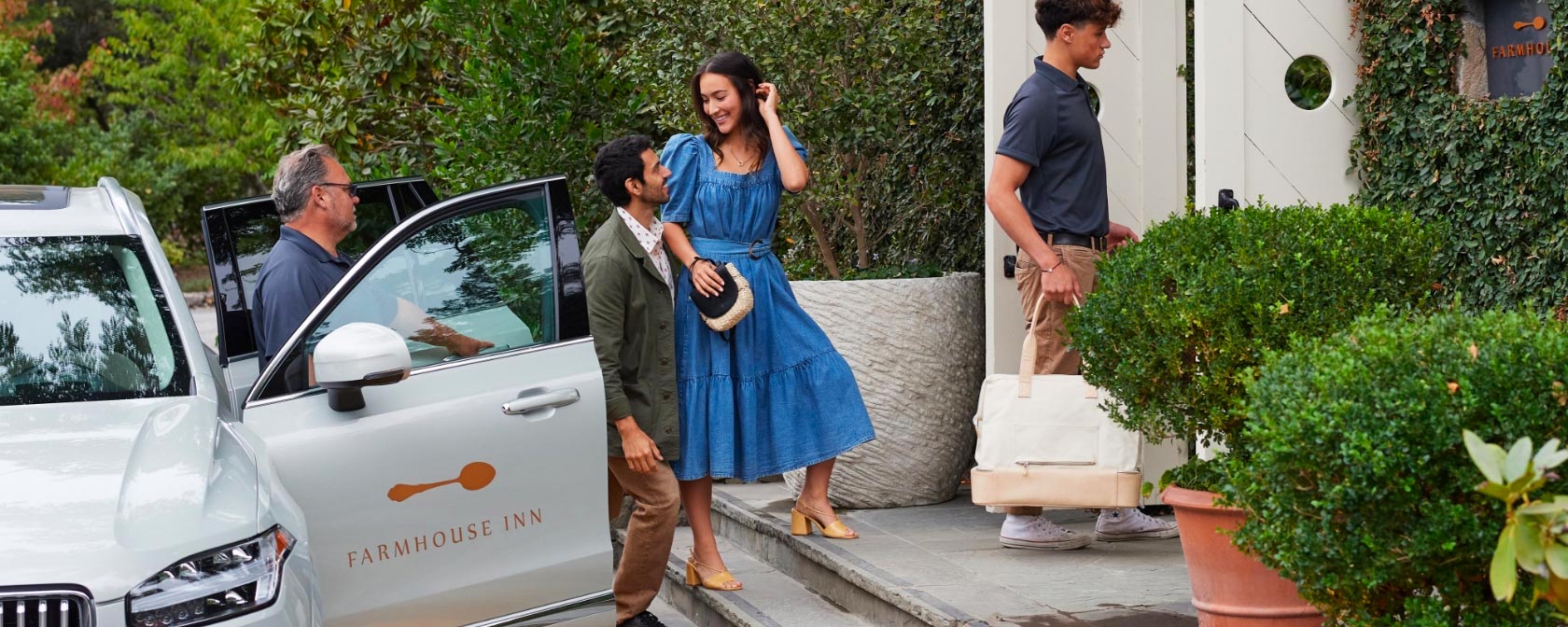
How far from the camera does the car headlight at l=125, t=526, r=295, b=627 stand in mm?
3230

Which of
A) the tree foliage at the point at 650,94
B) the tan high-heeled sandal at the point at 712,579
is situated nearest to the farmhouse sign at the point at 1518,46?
the tree foliage at the point at 650,94

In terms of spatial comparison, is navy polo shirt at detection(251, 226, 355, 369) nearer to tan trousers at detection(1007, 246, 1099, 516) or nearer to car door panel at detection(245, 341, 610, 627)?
car door panel at detection(245, 341, 610, 627)

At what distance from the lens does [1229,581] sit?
4172 mm

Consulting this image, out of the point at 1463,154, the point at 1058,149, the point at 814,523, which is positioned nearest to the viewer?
the point at 1463,154

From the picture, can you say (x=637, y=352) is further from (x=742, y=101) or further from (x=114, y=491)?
(x=114, y=491)

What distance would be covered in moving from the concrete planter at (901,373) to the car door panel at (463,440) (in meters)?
2.01

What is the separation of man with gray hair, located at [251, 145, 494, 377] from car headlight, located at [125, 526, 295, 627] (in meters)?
1.05

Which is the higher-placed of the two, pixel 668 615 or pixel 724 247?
pixel 724 247

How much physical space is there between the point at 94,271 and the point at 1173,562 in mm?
3568

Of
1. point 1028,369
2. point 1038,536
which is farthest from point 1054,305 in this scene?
point 1038,536

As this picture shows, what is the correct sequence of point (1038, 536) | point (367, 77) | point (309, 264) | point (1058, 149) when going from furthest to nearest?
point (367, 77), point (1038, 536), point (1058, 149), point (309, 264)

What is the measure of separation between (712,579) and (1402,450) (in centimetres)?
337

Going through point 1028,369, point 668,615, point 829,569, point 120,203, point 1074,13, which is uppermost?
point 1074,13

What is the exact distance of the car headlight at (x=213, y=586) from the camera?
323 cm
